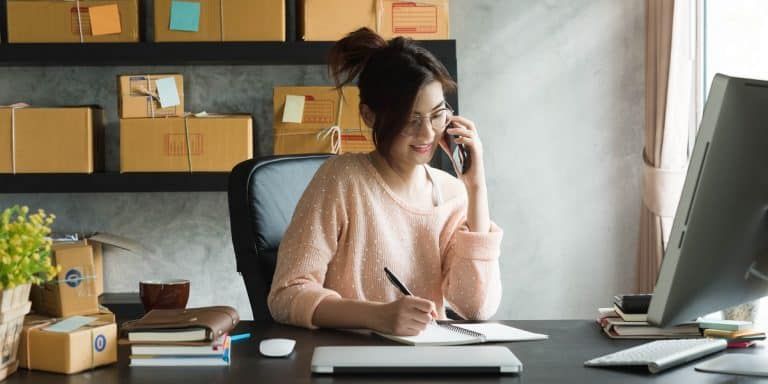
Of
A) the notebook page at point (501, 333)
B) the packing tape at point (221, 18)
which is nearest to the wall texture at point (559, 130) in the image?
the packing tape at point (221, 18)

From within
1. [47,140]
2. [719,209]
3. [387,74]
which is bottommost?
[719,209]

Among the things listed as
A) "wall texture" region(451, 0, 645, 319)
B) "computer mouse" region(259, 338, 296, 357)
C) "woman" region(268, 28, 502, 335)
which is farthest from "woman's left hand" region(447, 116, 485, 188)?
"wall texture" region(451, 0, 645, 319)

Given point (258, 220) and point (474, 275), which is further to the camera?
point (258, 220)

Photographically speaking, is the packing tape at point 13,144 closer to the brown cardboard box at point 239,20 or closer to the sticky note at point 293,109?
the brown cardboard box at point 239,20

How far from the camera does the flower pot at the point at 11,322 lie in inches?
51.9

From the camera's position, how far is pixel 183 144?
3.38 m

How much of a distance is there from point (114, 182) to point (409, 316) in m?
2.11

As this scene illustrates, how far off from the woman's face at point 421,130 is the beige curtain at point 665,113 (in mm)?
1726

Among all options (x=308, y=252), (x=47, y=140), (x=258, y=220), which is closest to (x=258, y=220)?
(x=258, y=220)

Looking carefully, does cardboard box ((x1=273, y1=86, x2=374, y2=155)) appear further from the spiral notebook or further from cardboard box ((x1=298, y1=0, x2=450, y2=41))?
the spiral notebook

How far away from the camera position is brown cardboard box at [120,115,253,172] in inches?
133

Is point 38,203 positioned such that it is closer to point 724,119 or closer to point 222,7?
point 222,7

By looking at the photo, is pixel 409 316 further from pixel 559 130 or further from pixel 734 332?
pixel 559 130

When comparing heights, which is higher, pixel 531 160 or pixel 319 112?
pixel 319 112
